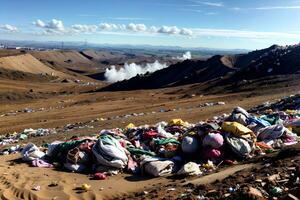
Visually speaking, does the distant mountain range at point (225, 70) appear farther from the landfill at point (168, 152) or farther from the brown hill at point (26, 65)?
the brown hill at point (26, 65)

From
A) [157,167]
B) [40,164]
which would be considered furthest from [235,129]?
[40,164]

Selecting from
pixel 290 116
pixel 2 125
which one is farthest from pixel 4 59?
pixel 290 116

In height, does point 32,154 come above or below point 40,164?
above

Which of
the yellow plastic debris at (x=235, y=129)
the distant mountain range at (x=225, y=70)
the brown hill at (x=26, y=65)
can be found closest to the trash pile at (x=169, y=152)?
the yellow plastic debris at (x=235, y=129)

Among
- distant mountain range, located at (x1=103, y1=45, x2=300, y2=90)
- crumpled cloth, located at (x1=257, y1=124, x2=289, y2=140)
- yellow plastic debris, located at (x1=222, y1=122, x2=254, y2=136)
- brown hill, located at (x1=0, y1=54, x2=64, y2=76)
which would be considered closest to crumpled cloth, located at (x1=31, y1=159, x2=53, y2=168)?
yellow plastic debris, located at (x1=222, y1=122, x2=254, y2=136)

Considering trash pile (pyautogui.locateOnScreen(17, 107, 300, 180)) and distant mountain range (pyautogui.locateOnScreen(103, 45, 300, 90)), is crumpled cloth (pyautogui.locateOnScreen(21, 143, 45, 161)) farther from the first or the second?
distant mountain range (pyautogui.locateOnScreen(103, 45, 300, 90))

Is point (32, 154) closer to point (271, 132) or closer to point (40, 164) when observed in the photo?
point (40, 164)

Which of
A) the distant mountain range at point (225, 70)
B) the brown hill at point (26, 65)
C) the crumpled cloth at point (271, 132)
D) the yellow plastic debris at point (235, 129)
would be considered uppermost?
the yellow plastic debris at point (235, 129)

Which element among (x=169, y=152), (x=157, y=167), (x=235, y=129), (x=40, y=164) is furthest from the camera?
(x=40, y=164)

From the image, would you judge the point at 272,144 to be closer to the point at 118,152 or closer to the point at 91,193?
the point at 118,152

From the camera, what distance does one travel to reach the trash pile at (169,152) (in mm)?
10530

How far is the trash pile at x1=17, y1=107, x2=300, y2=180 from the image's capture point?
1053 cm

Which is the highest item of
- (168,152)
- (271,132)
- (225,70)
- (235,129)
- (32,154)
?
(235,129)

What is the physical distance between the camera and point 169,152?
36.5ft
